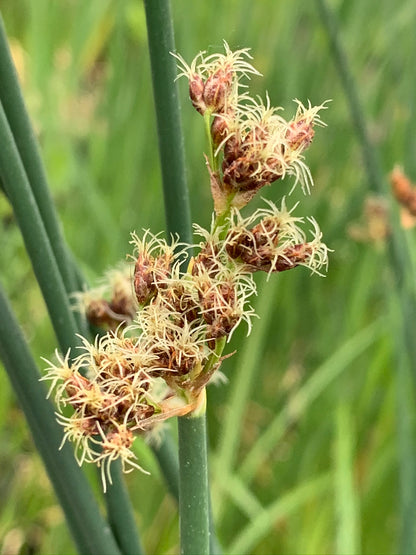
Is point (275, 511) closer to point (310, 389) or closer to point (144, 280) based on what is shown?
point (310, 389)

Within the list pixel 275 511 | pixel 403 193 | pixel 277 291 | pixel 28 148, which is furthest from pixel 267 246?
pixel 277 291

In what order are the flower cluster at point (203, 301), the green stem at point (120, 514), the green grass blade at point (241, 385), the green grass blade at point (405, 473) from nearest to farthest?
the flower cluster at point (203, 301) → the green stem at point (120, 514) → the green grass blade at point (405, 473) → the green grass blade at point (241, 385)

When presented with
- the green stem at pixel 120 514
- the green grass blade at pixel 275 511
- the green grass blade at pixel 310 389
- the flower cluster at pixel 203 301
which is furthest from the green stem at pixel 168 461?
the green grass blade at pixel 310 389

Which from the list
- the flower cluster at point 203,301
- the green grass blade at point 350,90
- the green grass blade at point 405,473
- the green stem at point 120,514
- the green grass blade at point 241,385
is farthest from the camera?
the green grass blade at point 241,385

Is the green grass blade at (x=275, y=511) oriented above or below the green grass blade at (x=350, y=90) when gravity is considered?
below

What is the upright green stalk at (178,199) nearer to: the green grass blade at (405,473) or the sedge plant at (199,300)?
the sedge plant at (199,300)

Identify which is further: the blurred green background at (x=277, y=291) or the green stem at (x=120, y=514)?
the blurred green background at (x=277, y=291)

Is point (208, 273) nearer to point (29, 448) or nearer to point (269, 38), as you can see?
point (29, 448)
